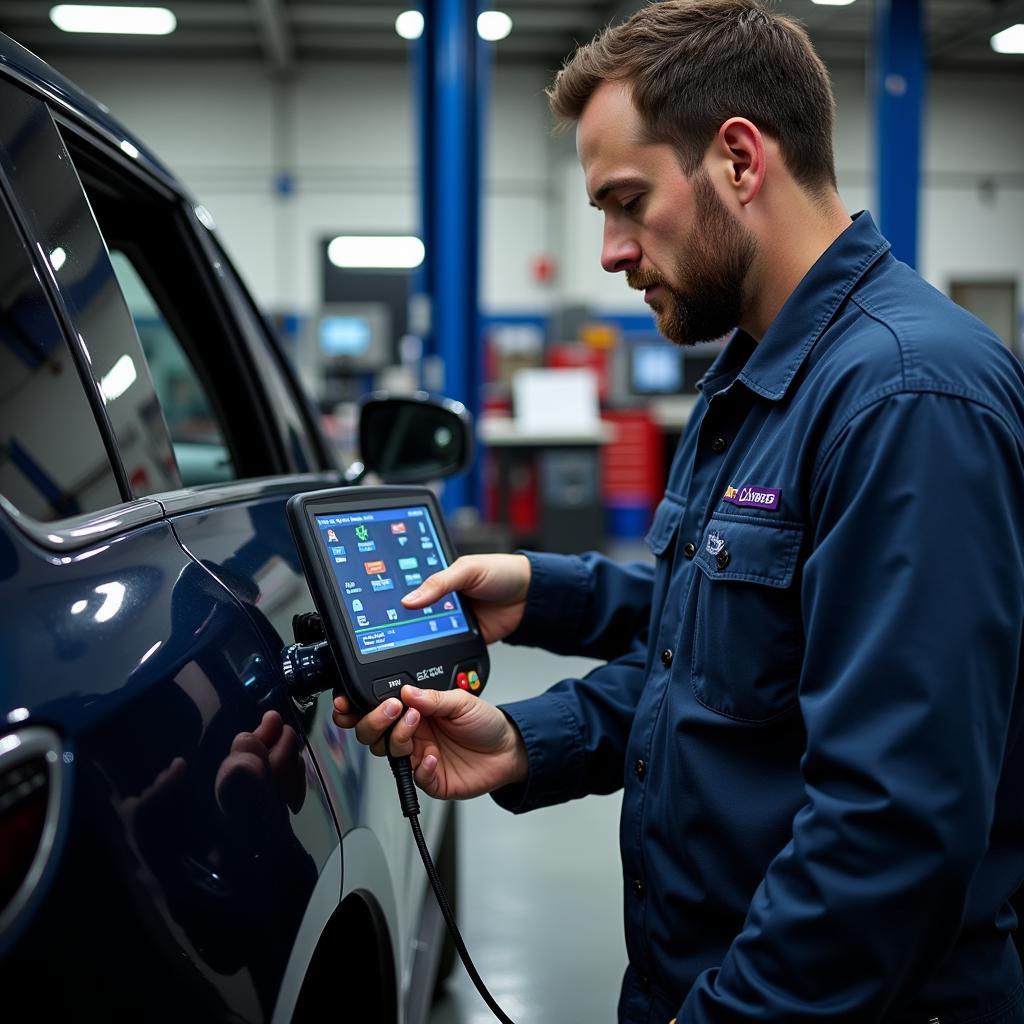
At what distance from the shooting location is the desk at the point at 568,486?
8.34 m

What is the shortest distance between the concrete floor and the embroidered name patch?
4.55 ft

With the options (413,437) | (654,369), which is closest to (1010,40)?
(654,369)

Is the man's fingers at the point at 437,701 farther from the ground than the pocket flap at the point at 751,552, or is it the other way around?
the pocket flap at the point at 751,552

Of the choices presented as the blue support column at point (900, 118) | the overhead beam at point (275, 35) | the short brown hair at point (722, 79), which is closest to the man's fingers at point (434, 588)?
the short brown hair at point (722, 79)

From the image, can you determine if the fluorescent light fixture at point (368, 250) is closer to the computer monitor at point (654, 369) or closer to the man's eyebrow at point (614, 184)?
the computer monitor at point (654, 369)

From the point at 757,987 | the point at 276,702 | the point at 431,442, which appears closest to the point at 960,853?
the point at 757,987

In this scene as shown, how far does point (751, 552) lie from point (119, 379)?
59cm

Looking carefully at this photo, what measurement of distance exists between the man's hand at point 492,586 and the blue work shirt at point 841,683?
0.76 ft

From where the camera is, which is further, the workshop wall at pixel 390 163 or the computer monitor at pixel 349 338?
the workshop wall at pixel 390 163

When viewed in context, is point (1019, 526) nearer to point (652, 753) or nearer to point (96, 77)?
point (652, 753)

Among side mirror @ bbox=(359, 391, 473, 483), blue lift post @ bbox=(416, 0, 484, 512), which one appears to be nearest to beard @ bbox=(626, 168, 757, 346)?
side mirror @ bbox=(359, 391, 473, 483)

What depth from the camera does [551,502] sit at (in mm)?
8336

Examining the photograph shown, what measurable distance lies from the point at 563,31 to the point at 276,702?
42.2ft

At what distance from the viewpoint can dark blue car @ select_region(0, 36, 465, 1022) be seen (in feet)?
1.92
